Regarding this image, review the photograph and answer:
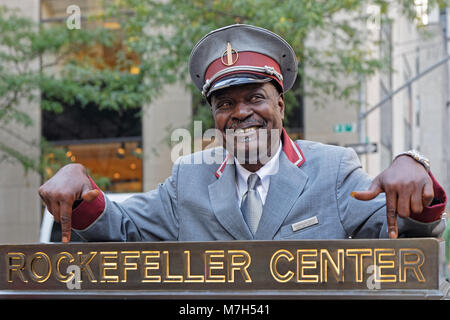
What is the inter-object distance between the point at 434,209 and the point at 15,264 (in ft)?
3.38

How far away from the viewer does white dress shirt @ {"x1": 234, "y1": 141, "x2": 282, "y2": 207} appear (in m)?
2.05

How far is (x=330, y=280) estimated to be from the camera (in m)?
1.42

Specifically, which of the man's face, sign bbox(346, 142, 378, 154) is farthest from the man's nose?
sign bbox(346, 142, 378, 154)

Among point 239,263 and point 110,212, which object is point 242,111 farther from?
point 239,263

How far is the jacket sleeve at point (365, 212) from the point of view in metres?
1.56

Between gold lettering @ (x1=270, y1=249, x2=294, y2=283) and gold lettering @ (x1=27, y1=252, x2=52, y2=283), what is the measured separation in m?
0.55

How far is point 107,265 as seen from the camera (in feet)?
5.09

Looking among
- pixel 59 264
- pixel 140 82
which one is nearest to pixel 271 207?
pixel 59 264

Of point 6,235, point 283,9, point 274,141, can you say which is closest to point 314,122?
point 283,9

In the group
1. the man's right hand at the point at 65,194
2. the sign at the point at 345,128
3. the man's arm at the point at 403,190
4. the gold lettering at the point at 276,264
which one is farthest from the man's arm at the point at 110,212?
the sign at the point at 345,128

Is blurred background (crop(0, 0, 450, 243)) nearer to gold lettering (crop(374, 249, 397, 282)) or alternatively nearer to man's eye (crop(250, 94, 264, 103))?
man's eye (crop(250, 94, 264, 103))

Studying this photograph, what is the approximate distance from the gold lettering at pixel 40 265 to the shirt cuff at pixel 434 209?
89 cm
